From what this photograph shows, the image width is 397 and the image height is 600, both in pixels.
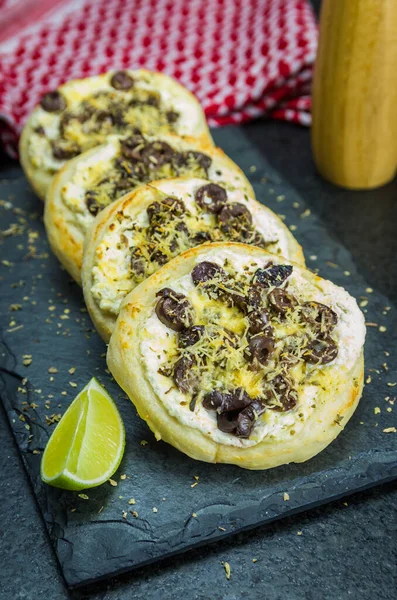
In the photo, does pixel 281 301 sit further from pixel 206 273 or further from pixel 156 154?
pixel 156 154

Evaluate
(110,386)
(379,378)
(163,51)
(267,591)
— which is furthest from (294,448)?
(163,51)

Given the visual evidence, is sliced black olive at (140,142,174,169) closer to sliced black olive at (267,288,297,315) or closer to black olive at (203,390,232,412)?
sliced black olive at (267,288,297,315)

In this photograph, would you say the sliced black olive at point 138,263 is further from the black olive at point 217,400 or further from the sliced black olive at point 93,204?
the black olive at point 217,400

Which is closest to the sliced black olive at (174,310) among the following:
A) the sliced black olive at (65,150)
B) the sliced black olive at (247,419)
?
the sliced black olive at (247,419)

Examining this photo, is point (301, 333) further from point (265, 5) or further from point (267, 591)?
point (265, 5)

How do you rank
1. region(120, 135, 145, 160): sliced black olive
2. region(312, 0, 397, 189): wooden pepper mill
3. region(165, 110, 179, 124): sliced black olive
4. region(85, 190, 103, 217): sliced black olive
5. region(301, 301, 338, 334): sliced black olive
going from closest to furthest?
1. region(301, 301, 338, 334): sliced black olive
2. region(85, 190, 103, 217): sliced black olive
3. region(120, 135, 145, 160): sliced black olive
4. region(312, 0, 397, 189): wooden pepper mill
5. region(165, 110, 179, 124): sliced black olive

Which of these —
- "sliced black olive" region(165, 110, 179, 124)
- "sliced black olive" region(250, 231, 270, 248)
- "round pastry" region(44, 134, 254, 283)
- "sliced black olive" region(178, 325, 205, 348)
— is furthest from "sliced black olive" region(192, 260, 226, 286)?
"sliced black olive" region(165, 110, 179, 124)
